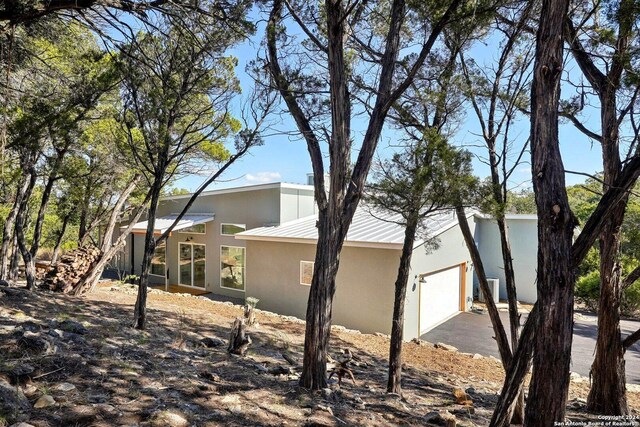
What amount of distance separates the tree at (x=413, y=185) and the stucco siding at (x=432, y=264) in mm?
2133

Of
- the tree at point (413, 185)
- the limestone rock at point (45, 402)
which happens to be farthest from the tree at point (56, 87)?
the tree at point (413, 185)

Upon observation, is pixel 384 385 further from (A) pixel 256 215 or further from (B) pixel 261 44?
(A) pixel 256 215

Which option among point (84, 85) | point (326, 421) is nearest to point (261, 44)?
point (84, 85)

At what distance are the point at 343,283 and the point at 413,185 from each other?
5.67m

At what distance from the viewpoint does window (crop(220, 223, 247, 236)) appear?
576 inches

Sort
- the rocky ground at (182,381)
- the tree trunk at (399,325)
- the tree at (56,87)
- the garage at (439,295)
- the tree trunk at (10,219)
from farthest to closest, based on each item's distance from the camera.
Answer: the garage at (439,295) → the tree trunk at (10,219) → the tree at (56,87) → the tree trunk at (399,325) → the rocky ground at (182,381)

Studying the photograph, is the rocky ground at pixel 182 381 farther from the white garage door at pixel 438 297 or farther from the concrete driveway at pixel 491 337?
the white garage door at pixel 438 297

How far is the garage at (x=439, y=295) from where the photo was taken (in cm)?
1075

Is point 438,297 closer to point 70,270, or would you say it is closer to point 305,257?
point 305,257

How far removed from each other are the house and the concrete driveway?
503 millimetres

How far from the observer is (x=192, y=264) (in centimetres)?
1591

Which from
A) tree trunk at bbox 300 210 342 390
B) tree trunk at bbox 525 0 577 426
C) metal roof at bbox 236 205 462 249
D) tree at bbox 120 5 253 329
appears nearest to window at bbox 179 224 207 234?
metal roof at bbox 236 205 462 249

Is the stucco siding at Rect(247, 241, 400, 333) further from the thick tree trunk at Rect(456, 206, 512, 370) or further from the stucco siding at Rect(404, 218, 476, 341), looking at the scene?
the thick tree trunk at Rect(456, 206, 512, 370)

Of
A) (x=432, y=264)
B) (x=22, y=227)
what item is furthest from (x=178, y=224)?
(x=432, y=264)
